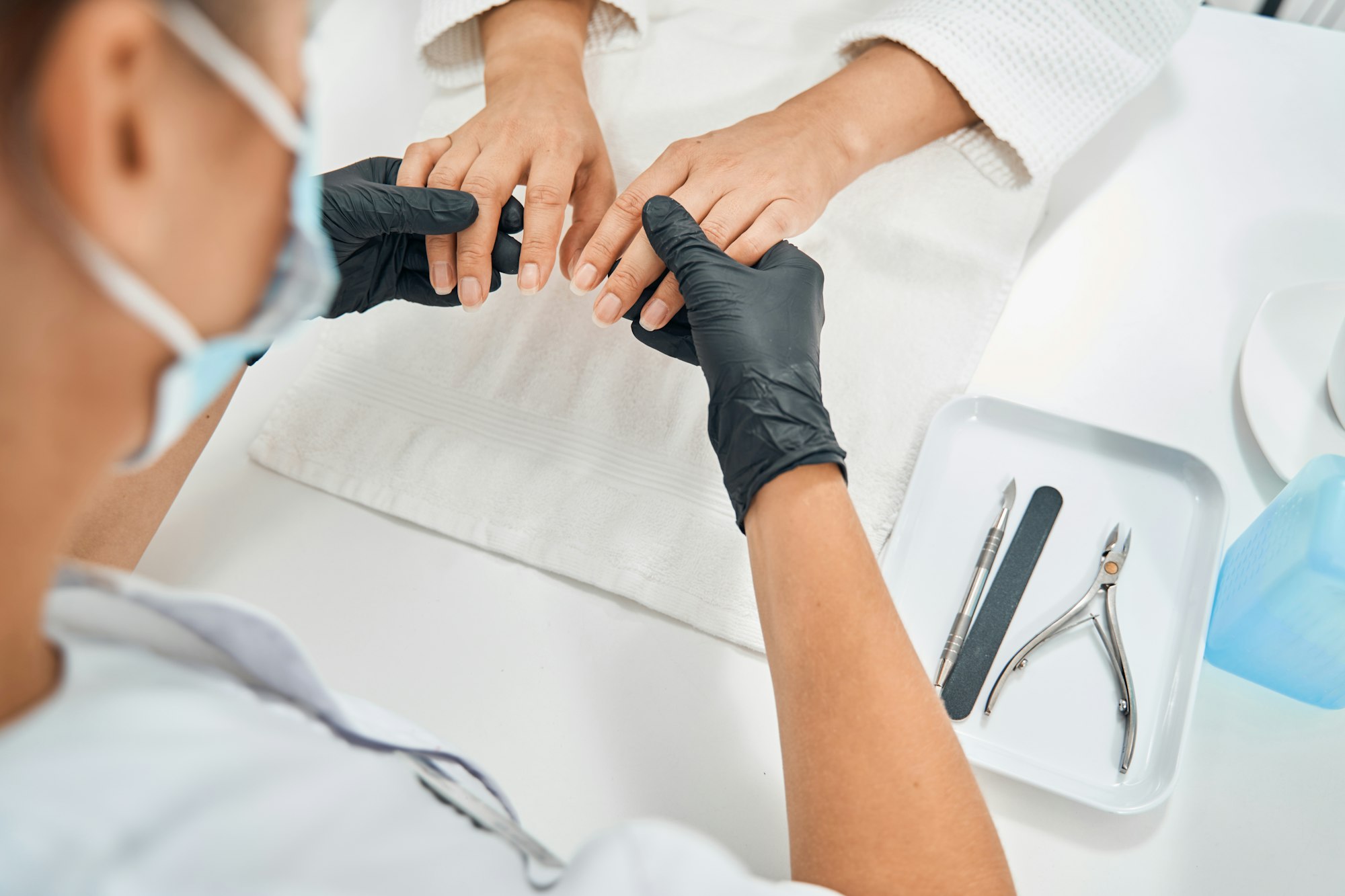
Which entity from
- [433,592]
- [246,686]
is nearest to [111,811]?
[246,686]

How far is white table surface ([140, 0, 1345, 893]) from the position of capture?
0.59 meters

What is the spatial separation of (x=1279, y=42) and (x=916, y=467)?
2.29ft

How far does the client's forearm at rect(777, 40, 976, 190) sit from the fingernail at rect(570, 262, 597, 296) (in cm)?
26

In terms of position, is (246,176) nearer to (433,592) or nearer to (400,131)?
(433,592)

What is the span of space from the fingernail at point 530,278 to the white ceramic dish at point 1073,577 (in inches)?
14.3

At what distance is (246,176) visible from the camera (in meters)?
0.27

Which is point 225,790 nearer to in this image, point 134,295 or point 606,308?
point 134,295

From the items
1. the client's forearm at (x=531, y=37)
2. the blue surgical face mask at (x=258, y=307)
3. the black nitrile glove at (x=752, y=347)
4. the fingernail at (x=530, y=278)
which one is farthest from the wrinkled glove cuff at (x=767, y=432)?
the client's forearm at (x=531, y=37)

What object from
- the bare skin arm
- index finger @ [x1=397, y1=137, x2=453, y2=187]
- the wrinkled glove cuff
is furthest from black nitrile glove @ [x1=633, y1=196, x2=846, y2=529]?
the bare skin arm

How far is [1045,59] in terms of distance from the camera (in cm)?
80

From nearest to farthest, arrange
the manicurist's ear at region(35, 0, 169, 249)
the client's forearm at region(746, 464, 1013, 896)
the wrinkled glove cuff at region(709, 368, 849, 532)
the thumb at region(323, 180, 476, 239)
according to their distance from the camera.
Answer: the manicurist's ear at region(35, 0, 169, 249) → the client's forearm at region(746, 464, 1013, 896) → the wrinkled glove cuff at region(709, 368, 849, 532) → the thumb at region(323, 180, 476, 239)

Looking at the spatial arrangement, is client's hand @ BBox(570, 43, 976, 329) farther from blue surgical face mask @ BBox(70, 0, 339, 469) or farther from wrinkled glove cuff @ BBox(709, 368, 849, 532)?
blue surgical face mask @ BBox(70, 0, 339, 469)

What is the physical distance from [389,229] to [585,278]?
0.17 metres

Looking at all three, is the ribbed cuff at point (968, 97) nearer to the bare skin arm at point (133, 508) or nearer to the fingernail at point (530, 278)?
the fingernail at point (530, 278)
